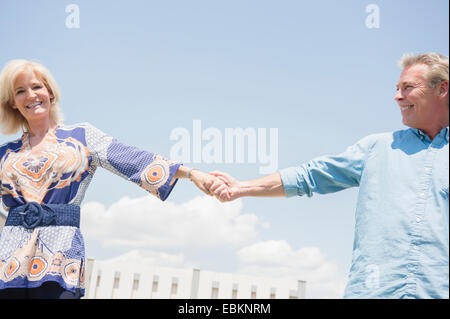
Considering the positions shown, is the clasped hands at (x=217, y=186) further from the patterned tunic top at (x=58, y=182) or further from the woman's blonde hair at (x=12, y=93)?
the woman's blonde hair at (x=12, y=93)

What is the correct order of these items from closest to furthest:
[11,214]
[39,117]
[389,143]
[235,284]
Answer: [389,143], [11,214], [39,117], [235,284]

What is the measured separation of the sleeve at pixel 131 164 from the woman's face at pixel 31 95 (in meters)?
0.24

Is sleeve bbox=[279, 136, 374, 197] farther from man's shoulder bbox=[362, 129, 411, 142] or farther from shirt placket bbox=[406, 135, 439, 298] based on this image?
A: shirt placket bbox=[406, 135, 439, 298]

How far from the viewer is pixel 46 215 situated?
2.17 m

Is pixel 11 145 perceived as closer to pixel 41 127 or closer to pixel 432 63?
pixel 41 127

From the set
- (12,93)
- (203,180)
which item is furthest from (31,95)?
(203,180)

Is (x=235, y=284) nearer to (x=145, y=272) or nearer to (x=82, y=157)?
(x=145, y=272)

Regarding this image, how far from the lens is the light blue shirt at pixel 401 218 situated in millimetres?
1802

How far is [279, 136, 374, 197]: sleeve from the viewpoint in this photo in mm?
2182
